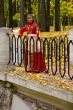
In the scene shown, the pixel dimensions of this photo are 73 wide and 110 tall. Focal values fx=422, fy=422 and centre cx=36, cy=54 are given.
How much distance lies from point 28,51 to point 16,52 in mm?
564

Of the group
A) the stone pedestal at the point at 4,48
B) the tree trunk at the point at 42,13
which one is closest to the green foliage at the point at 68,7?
the tree trunk at the point at 42,13

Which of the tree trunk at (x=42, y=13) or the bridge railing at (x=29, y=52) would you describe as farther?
the tree trunk at (x=42, y=13)

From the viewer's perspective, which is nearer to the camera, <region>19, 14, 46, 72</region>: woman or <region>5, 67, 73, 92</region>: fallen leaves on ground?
<region>5, 67, 73, 92</region>: fallen leaves on ground

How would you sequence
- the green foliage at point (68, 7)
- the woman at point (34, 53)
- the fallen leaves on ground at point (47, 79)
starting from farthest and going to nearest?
the green foliage at point (68, 7) < the woman at point (34, 53) < the fallen leaves on ground at point (47, 79)

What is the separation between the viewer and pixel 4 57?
9.56 m

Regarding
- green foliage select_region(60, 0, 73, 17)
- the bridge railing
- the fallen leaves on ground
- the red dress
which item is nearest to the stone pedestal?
the bridge railing

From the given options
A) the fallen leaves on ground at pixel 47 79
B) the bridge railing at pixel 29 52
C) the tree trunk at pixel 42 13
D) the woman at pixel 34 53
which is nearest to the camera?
the fallen leaves on ground at pixel 47 79

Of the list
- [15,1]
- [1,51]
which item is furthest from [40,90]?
[15,1]

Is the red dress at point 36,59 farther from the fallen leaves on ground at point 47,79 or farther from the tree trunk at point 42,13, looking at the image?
the tree trunk at point 42,13

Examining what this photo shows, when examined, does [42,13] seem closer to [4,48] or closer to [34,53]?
[4,48]

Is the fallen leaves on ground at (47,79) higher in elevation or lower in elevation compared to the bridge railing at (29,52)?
lower

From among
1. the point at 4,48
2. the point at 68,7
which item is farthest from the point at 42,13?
the point at 4,48

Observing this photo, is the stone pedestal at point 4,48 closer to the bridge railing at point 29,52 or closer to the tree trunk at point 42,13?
the bridge railing at point 29,52

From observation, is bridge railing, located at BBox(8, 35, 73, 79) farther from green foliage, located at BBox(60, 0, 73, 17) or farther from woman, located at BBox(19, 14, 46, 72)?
green foliage, located at BBox(60, 0, 73, 17)
